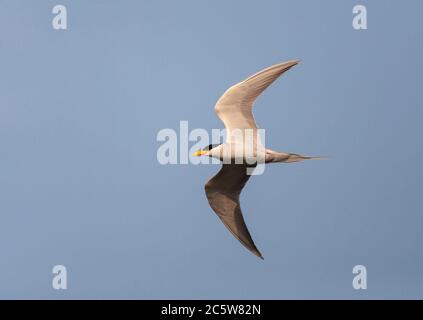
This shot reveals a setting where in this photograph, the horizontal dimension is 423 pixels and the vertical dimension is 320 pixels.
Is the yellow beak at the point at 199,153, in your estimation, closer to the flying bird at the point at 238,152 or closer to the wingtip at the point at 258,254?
the flying bird at the point at 238,152

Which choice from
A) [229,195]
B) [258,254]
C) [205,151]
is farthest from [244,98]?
[258,254]

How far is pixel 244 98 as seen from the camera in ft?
59.4

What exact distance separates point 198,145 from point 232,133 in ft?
3.54

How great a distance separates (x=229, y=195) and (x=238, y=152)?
173 centimetres

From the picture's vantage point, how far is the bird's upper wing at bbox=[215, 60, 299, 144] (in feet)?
57.7

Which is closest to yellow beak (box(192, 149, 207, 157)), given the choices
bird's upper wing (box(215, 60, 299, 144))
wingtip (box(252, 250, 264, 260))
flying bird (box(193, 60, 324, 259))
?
flying bird (box(193, 60, 324, 259))

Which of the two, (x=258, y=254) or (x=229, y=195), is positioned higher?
(x=229, y=195)

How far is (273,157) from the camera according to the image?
18.3 metres

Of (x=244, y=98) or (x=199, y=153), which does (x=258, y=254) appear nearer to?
(x=199, y=153)

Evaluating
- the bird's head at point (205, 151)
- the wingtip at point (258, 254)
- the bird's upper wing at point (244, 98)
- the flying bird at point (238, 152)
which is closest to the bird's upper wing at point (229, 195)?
the flying bird at point (238, 152)

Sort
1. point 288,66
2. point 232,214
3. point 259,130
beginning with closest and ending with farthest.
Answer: point 288,66, point 259,130, point 232,214

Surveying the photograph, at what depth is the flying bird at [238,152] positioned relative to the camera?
17828mm
